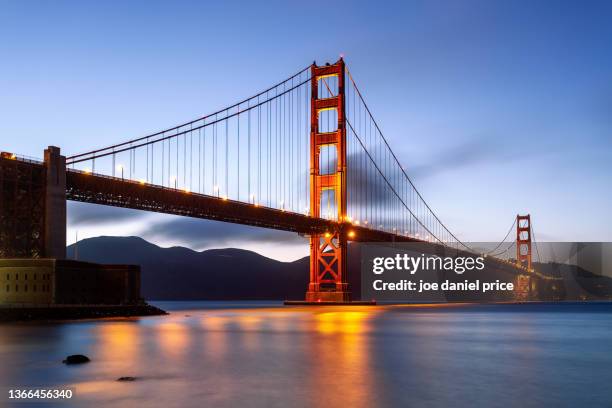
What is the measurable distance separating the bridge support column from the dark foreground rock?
4197 mm

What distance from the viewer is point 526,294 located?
471 feet

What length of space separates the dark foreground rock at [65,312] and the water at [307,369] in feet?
24.1

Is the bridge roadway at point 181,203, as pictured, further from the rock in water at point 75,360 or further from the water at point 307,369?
the rock in water at point 75,360

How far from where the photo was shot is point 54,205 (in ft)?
152

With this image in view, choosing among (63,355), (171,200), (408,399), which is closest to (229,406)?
(408,399)

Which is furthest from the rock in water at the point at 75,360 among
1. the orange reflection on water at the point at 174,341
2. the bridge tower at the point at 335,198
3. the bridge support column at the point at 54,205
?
the bridge tower at the point at 335,198

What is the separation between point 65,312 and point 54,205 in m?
7.07

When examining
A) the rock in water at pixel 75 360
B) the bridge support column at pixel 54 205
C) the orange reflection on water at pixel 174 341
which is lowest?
the orange reflection on water at pixel 174 341

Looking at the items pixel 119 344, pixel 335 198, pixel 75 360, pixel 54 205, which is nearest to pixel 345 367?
pixel 75 360

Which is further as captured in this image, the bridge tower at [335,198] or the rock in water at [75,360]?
the bridge tower at [335,198]

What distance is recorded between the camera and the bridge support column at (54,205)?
151 ft

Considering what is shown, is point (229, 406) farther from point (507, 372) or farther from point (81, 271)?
point (81, 271)

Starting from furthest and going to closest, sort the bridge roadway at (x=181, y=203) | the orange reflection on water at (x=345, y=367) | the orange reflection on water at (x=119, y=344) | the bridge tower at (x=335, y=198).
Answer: the bridge tower at (x=335, y=198), the bridge roadway at (x=181, y=203), the orange reflection on water at (x=119, y=344), the orange reflection on water at (x=345, y=367)

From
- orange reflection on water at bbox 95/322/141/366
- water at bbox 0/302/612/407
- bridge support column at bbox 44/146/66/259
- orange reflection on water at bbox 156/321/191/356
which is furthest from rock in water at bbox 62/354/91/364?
bridge support column at bbox 44/146/66/259
